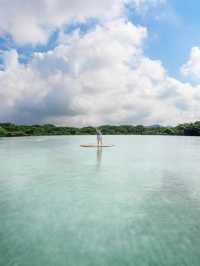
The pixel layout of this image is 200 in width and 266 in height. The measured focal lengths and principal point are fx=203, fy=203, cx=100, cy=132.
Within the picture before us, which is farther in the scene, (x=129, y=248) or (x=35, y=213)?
(x=35, y=213)

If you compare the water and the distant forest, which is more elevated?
the distant forest

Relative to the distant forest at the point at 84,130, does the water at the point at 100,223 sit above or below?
below

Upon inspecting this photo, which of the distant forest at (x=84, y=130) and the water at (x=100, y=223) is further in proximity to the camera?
the distant forest at (x=84, y=130)

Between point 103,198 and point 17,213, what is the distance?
224 cm

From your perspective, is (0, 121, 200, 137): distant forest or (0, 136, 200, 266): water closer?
(0, 136, 200, 266): water

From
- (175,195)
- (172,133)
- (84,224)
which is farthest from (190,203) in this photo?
(172,133)

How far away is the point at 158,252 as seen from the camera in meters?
3.08

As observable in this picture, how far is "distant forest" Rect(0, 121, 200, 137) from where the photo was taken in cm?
7120

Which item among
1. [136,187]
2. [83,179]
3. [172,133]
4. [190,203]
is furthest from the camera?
[172,133]

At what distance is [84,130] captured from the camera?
101312 millimetres

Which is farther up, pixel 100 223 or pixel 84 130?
pixel 84 130

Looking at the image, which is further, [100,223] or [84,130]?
[84,130]

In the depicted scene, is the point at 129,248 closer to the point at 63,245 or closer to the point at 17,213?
the point at 63,245

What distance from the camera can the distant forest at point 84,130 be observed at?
234 feet
